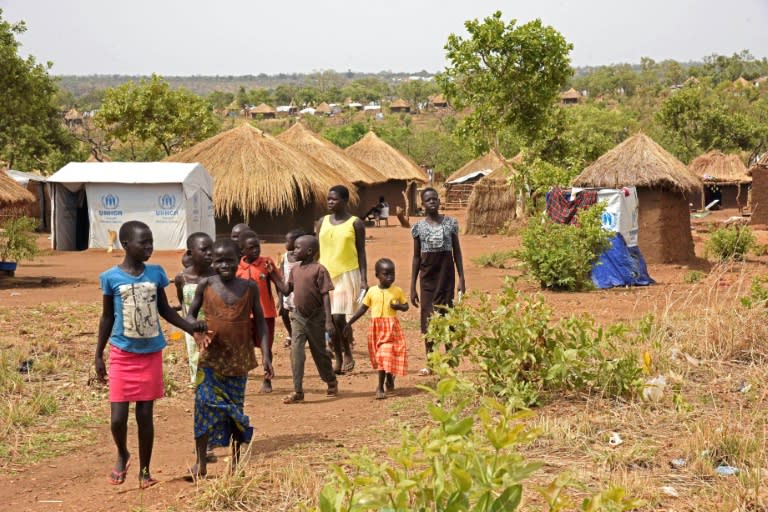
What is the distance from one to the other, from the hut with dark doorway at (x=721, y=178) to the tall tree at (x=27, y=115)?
72.0ft

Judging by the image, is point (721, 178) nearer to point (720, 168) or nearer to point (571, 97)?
point (720, 168)

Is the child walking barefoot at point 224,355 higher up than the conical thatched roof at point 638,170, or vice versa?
the conical thatched roof at point 638,170

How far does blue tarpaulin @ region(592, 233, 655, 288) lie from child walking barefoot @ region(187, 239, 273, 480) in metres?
9.91

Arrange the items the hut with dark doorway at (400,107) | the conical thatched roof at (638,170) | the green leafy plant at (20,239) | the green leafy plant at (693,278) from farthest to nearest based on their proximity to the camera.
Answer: the hut with dark doorway at (400,107), the conical thatched roof at (638,170), the green leafy plant at (20,239), the green leafy plant at (693,278)

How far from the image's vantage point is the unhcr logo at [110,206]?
22547 millimetres

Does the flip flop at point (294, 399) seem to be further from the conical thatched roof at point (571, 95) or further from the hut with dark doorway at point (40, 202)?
the conical thatched roof at point (571, 95)

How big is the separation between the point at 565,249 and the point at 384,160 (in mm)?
24570

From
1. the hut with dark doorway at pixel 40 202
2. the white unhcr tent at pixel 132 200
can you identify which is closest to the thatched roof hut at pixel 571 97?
the hut with dark doorway at pixel 40 202

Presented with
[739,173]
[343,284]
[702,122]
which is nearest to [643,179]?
[343,284]

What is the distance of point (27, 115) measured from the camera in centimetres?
2752

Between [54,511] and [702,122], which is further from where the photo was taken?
[702,122]

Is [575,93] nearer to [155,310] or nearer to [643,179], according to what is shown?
[643,179]

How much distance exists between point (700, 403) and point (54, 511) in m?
3.61

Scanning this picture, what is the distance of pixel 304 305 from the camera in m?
6.86
